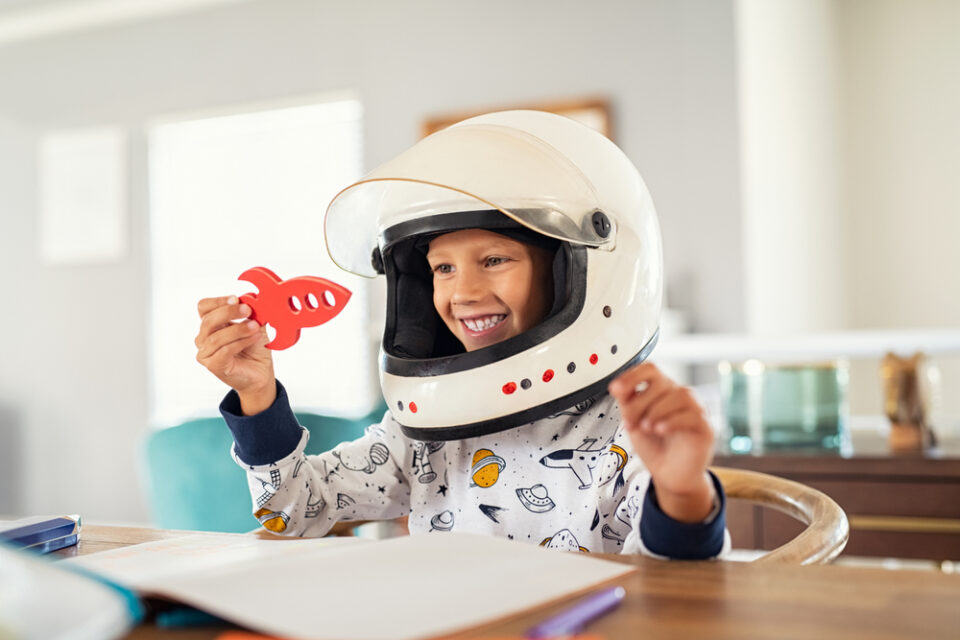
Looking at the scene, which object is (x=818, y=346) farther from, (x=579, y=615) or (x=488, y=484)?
(x=579, y=615)

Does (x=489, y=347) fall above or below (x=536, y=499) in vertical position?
above

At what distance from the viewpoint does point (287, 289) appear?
86 cm

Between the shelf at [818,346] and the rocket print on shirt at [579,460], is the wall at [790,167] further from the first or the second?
the rocket print on shirt at [579,460]

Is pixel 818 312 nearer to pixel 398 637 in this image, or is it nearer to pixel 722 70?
pixel 722 70

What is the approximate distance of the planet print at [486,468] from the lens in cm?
97

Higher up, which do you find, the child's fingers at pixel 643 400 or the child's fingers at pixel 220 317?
the child's fingers at pixel 220 317

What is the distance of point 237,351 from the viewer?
0.88 metres

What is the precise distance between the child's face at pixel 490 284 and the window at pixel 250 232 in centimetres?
256

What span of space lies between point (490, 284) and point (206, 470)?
3.94ft

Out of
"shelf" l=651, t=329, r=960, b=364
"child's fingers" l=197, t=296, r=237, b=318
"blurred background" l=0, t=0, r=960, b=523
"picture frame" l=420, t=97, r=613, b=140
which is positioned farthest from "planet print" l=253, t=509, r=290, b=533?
"picture frame" l=420, t=97, r=613, b=140

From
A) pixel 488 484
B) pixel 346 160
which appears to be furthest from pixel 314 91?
pixel 488 484

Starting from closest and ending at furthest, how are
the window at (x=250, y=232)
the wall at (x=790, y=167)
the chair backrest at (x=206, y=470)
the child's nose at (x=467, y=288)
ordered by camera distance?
1. the child's nose at (x=467, y=288)
2. the chair backrest at (x=206, y=470)
3. the wall at (x=790, y=167)
4. the window at (x=250, y=232)

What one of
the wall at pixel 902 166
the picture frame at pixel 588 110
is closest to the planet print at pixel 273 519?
the picture frame at pixel 588 110

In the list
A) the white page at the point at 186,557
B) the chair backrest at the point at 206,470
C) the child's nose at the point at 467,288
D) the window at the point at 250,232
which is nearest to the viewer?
the white page at the point at 186,557
